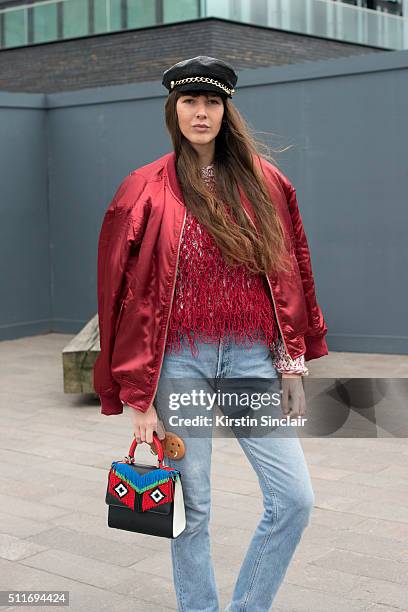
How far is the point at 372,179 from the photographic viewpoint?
909cm

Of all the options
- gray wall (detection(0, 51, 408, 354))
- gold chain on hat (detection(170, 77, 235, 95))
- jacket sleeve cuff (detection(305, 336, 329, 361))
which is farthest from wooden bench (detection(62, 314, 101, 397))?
gold chain on hat (detection(170, 77, 235, 95))

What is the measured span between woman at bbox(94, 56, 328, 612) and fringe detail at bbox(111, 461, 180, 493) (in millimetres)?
79

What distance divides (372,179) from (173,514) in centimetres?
675

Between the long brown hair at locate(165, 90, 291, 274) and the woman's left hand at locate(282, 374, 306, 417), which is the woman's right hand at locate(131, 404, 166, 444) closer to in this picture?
the woman's left hand at locate(282, 374, 306, 417)

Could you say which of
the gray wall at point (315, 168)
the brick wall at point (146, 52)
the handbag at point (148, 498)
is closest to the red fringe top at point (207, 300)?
the handbag at point (148, 498)

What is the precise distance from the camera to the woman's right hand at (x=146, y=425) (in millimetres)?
2840

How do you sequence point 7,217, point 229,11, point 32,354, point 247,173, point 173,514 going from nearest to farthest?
point 173,514
point 247,173
point 32,354
point 7,217
point 229,11

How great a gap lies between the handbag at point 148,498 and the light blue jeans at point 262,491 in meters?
0.07

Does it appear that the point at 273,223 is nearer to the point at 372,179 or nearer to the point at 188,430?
the point at 188,430

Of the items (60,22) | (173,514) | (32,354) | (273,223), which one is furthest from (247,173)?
(60,22)

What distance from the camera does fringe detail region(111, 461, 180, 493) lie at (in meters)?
2.81

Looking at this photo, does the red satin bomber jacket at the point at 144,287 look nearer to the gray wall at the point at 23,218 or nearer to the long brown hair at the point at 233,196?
the long brown hair at the point at 233,196

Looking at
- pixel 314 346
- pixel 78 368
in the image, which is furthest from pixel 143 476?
pixel 78 368

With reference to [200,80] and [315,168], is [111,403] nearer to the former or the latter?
[200,80]
